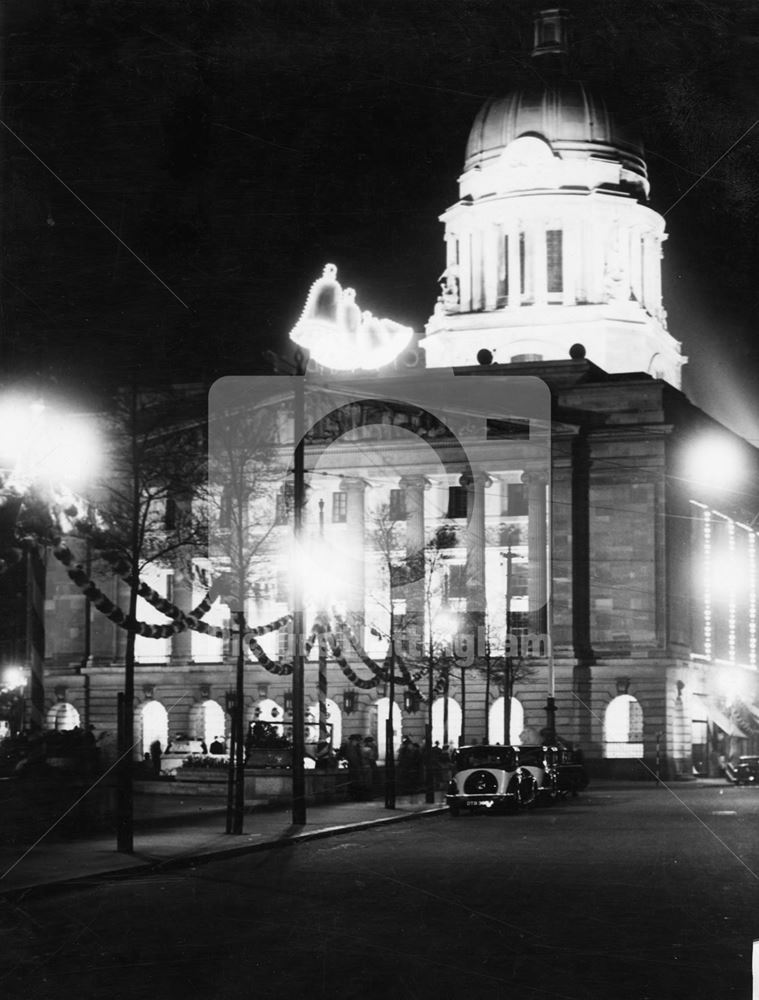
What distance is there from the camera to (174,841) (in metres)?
28.3

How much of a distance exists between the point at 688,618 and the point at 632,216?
24253mm

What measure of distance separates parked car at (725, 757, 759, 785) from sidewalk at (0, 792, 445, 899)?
2405 centimetres

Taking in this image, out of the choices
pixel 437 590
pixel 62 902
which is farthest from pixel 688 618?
pixel 62 902

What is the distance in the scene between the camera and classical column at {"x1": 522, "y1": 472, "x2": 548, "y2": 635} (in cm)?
7956

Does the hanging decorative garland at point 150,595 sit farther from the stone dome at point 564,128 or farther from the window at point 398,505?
the stone dome at point 564,128

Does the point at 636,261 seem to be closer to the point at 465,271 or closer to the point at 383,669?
the point at 465,271

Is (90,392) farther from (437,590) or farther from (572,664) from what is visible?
(572,664)

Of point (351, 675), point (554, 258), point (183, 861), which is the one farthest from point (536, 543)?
point (183, 861)

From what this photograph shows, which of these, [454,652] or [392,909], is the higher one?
[454,652]

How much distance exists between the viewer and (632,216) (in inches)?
3767

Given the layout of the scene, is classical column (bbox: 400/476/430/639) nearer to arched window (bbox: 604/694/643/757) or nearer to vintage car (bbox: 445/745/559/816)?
arched window (bbox: 604/694/643/757)

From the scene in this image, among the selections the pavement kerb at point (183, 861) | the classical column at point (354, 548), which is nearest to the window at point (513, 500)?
the classical column at point (354, 548)

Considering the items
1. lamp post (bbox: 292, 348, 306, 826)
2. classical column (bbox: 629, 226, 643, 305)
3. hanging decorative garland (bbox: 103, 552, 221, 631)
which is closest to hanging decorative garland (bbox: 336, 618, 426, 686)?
hanging decorative garland (bbox: 103, 552, 221, 631)

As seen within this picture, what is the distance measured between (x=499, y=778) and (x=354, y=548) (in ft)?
133
